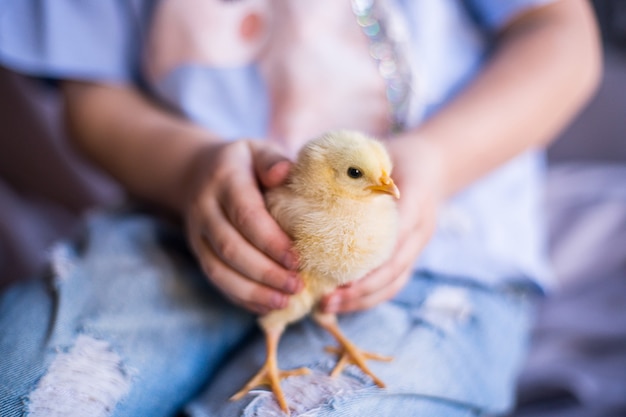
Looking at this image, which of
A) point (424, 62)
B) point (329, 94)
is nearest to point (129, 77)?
point (329, 94)

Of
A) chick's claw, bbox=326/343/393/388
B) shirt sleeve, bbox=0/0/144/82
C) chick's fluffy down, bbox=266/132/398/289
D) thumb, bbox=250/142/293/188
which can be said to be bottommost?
chick's claw, bbox=326/343/393/388

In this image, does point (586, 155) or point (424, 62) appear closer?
point (424, 62)

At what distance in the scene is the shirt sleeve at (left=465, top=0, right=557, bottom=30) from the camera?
75 centimetres

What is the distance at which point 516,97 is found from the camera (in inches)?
28.2

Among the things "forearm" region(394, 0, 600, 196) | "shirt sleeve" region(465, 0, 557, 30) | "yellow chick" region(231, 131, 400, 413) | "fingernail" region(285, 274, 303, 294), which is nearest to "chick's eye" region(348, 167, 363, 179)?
"yellow chick" region(231, 131, 400, 413)

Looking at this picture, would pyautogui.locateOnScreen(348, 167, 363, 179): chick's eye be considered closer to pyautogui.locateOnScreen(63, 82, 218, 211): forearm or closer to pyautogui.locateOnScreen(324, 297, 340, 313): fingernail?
pyautogui.locateOnScreen(324, 297, 340, 313): fingernail

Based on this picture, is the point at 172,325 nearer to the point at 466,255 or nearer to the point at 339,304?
the point at 339,304

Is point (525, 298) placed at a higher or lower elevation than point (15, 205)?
lower

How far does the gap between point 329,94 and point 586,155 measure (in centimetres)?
77

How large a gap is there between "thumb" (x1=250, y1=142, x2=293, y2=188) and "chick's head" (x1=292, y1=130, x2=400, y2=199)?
3cm

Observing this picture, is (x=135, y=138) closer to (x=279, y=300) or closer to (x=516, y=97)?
(x=279, y=300)

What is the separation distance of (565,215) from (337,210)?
74cm

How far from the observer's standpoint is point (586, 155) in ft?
4.01

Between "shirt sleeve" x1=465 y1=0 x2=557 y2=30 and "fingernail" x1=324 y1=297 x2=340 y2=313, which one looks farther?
"shirt sleeve" x1=465 y1=0 x2=557 y2=30
